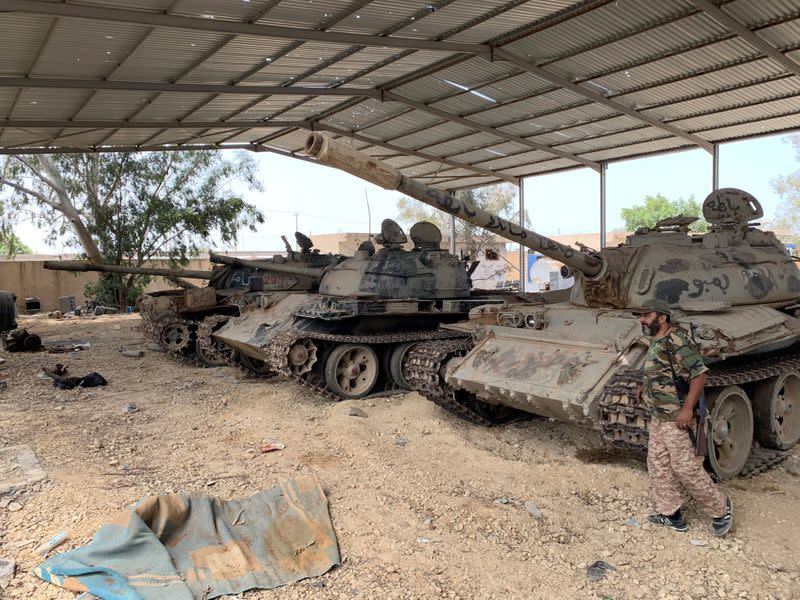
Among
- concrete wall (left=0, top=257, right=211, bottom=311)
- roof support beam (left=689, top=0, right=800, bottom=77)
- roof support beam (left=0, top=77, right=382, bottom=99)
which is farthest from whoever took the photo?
concrete wall (left=0, top=257, right=211, bottom=311)

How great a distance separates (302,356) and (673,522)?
5.72 m

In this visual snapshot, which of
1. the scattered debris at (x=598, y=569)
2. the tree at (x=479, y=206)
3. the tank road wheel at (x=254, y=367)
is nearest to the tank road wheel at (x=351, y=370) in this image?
the tank road wheel at (x=254, y=367)

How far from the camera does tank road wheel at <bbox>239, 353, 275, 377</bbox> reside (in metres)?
12.1

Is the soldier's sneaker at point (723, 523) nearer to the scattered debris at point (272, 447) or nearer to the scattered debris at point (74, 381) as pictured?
the scattered debris at point (272, 447)

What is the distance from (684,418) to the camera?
15.8 ft

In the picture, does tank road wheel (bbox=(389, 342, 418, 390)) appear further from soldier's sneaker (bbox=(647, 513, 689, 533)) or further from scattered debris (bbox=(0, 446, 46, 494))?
soldier's sneaker (bbox=(647, 513, 689, 533))

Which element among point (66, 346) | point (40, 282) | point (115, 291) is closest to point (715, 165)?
point (66, 346)

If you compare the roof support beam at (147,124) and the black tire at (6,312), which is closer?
the roof support beam at (147,124)

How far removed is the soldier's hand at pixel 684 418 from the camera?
15.8ft

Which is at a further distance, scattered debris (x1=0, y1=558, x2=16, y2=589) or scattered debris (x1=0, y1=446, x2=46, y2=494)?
scattered debris (x1=0, y1=446, x2=46, y2=494)

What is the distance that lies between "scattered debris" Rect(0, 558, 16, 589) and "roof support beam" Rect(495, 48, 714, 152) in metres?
11.6

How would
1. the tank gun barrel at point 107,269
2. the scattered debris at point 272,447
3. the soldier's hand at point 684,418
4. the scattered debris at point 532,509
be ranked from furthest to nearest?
the tank gun barrel at point 107,269 → the scattered debris at point 272,447 → the scattered debris at point 532,509 → the soldier's hand at point 684,418

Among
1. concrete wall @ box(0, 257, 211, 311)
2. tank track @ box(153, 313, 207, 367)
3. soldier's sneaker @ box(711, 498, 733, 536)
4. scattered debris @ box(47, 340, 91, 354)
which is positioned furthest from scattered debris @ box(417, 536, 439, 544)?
concrete wall @ box(0, 257, 211, 311)

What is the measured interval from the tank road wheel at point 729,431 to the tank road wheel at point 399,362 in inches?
191
